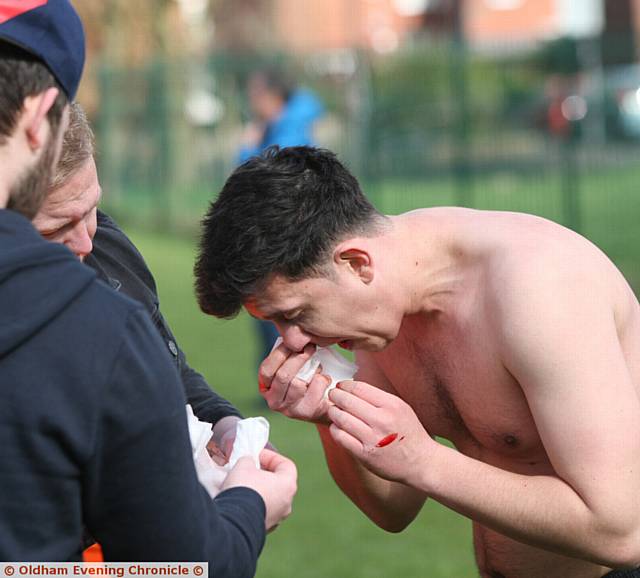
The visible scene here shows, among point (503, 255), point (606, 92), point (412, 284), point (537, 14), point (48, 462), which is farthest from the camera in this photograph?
point (537, 14)

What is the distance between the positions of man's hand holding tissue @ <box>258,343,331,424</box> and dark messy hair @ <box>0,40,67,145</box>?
48.9 inches

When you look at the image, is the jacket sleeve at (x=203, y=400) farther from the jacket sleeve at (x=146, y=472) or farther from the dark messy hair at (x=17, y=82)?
the dark messy hair at (x=17, y=82)

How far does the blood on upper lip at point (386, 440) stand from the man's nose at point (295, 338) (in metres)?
0.39

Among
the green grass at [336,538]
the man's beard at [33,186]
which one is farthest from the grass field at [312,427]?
the man's beard at [33,186]

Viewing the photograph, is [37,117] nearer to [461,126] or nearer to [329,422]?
[329,422]

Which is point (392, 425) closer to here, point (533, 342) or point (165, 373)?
point (533, 342)

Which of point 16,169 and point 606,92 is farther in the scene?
point 606,92

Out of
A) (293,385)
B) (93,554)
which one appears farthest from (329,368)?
(93,554)

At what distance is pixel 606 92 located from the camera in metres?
18.3

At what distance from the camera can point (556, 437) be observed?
9.22 ft

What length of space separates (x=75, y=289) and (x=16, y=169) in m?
0.23

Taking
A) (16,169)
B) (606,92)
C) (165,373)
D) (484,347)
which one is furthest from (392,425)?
(606,92)

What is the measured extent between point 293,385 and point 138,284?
0.51 meters

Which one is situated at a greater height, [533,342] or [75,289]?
[75,289]
